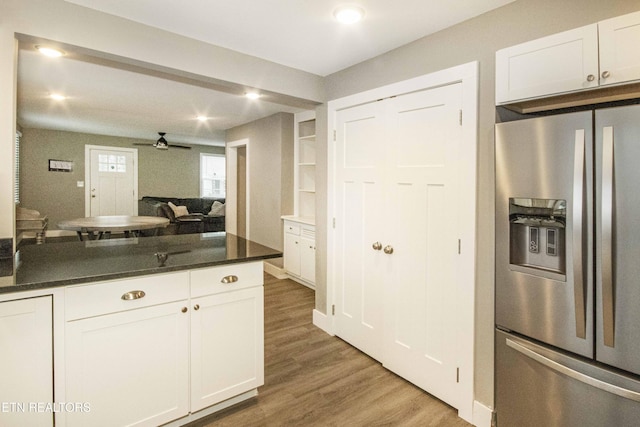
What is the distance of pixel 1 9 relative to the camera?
1.68 meters

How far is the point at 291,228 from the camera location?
4770 mm

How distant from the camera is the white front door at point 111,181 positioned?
25.4 feet

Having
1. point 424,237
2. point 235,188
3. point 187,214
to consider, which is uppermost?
point 235,188

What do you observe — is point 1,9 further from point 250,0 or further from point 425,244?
point 425,244

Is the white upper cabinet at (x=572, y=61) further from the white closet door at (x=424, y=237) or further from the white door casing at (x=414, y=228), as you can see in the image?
the white closet door at (x=424, y=237)

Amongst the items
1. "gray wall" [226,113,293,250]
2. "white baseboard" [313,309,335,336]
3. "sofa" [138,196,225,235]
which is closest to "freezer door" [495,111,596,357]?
"white baseboard" [313,309,335,336]

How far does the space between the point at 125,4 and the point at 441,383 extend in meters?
2.99

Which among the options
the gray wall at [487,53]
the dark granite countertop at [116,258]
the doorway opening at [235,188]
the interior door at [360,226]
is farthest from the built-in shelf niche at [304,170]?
the gray wall at [487,53]

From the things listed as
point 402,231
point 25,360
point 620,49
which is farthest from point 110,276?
point 620,49

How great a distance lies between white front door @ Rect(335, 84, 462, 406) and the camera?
2121mm

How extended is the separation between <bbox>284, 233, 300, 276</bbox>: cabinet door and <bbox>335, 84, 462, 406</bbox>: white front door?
170 cm

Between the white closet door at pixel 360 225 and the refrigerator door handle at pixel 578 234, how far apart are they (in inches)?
47.6

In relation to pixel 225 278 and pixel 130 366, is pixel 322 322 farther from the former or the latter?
pixel 130 366

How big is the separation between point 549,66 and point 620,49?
0.25 m
